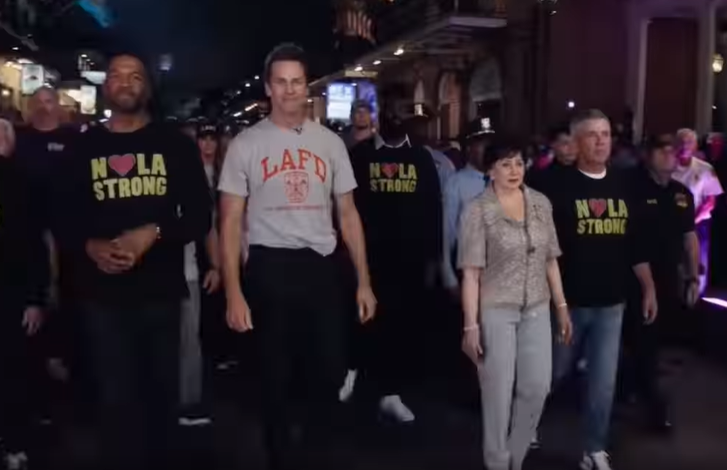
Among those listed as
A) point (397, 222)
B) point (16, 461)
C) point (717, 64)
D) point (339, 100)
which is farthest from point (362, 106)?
point (339, 100)

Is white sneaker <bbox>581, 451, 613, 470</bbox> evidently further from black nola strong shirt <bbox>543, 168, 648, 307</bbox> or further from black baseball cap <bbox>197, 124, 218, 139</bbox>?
black baseball cap <bbox>197, 124, 218, 139</bbox>

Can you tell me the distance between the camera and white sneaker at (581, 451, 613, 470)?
5.75 m

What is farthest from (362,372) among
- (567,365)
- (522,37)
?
(522,37)

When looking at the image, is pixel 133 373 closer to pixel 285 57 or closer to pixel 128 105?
pixel 128 105

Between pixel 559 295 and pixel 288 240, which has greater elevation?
pixel 288 240

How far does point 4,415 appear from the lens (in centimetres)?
573

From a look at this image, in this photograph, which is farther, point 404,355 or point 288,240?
point 404,355

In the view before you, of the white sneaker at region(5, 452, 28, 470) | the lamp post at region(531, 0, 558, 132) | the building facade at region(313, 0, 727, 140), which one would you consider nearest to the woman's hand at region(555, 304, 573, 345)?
the white sneaker at region(5, 452, 28, 470)

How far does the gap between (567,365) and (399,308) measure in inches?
61.1

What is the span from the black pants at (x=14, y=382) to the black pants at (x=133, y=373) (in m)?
1.08

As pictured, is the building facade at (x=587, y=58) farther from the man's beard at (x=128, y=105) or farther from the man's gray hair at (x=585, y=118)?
the man's beard at (x=128, y=105)

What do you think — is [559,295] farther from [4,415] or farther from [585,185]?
[4,415]

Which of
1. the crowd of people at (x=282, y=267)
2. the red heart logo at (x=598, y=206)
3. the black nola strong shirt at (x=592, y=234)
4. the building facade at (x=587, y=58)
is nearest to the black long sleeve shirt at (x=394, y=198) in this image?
the crowd of people at (x=282, y=267)

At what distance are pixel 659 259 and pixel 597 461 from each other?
5.64ft
